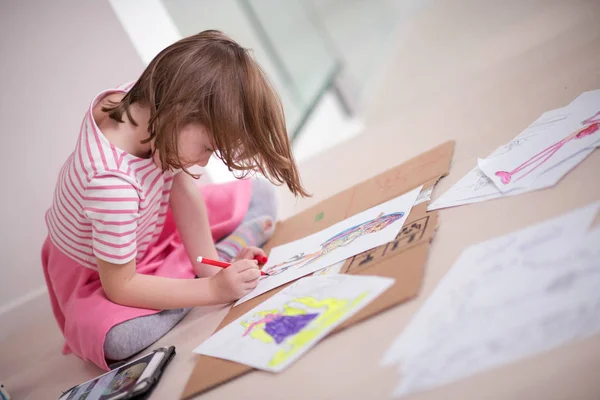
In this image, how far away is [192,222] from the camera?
4.08 ft

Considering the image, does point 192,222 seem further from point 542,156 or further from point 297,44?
point 297,44

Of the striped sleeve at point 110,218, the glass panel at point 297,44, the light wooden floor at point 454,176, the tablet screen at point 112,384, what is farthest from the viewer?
the glass panel at point 297,44

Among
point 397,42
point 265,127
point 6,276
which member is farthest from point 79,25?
point 397,42

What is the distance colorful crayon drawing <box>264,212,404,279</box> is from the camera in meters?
1.04

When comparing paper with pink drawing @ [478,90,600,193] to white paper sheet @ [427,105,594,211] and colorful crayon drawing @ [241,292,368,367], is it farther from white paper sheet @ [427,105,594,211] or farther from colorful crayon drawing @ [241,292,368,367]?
colorful crayon drawing @ [241,292,368,367]

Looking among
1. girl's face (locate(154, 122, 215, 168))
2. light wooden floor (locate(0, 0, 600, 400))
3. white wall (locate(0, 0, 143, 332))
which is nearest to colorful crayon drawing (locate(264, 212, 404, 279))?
light wooden floor (locate(0, 0, 600, 400))

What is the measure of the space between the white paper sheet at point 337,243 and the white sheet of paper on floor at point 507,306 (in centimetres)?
21

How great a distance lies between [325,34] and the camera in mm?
3152

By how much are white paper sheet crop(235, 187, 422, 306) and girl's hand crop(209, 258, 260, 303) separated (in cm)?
2

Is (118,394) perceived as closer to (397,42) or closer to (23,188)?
(23,188)

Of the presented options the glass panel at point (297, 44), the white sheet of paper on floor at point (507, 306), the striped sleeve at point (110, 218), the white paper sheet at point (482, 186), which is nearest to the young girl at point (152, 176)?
the striped sleeve at point (110, 218)

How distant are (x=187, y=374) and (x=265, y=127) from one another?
0.40 meters

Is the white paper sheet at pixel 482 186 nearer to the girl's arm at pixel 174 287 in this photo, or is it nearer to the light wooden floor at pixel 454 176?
the light wooden floor at pixel 454 176

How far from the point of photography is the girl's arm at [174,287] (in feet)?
3.47
